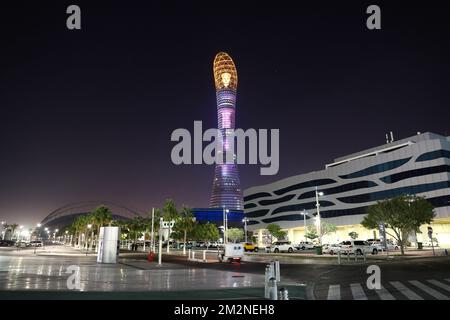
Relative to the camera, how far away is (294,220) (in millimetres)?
123938

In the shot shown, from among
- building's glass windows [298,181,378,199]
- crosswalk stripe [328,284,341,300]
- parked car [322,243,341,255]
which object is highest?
building's glass windows [298,181,378,199]

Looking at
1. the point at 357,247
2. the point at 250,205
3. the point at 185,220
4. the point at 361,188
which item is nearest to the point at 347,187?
the point at 361,188

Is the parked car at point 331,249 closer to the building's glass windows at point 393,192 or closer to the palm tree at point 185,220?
the palm tree at point 185,220

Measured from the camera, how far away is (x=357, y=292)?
47.6 ft

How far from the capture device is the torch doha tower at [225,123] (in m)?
160

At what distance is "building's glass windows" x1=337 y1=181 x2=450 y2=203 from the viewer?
265ft

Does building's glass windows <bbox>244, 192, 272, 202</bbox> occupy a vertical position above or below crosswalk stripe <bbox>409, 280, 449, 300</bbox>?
above

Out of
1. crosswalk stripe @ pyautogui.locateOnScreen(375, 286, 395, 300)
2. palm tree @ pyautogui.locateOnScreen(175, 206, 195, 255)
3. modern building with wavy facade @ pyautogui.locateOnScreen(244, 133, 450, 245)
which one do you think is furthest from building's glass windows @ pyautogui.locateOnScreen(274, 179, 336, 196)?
crosswalk stripe @ pyautogui.locateOnScreen(375, 286, 395, 300)

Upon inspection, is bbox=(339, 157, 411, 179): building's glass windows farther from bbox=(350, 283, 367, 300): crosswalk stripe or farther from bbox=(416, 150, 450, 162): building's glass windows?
bbox=(350, 283, 367, 300): crosswalk stripe

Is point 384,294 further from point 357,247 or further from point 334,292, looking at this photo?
point 357,247

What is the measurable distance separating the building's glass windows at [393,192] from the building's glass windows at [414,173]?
9.08 ft

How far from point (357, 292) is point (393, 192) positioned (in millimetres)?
86038

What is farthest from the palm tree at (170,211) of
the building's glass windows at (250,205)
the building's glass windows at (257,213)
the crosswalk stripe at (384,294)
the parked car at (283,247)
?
the building's glass windows at (250,205)
